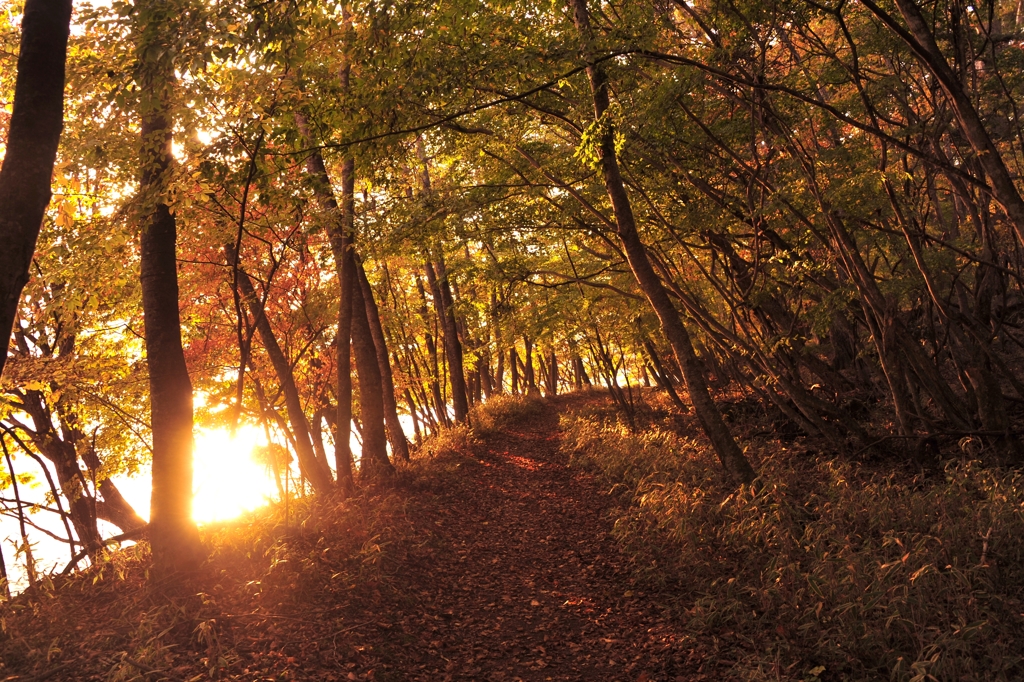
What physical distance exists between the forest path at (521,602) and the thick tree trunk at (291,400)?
8.18 ft

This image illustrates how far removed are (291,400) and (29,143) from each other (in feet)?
24.6

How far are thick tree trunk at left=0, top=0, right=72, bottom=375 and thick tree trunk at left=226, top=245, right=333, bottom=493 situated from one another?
6146mm

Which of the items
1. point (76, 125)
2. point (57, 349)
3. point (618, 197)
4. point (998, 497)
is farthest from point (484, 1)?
point (998, 497)

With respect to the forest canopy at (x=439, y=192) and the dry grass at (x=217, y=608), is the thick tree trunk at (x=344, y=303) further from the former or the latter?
the dry grass at (x=217, y=608)

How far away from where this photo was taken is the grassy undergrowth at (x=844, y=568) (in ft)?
14.9

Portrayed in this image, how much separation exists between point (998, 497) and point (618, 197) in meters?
6.05

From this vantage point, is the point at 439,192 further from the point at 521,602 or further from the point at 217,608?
the point at 217,608

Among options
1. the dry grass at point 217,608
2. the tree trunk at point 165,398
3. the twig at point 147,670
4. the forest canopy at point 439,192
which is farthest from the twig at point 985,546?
the tree trunk at point 165,398

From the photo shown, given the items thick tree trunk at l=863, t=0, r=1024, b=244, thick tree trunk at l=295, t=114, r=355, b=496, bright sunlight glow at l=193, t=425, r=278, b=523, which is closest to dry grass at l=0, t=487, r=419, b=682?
thick tree trunk at l=295, t=114, r=355, b=496

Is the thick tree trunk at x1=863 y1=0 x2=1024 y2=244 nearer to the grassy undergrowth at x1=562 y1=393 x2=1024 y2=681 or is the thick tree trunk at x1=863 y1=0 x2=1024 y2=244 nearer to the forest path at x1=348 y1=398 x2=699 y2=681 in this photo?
the grassy undergrowth at x1=562 y1=393 x2=1024 y2=681

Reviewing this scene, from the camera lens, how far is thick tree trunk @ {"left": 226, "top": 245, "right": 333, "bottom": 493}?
1048 centimetres

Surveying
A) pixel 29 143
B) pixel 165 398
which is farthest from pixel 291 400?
pixel 29 143

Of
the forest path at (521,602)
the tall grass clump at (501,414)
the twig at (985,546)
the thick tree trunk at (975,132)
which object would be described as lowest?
the twig at (985,546)

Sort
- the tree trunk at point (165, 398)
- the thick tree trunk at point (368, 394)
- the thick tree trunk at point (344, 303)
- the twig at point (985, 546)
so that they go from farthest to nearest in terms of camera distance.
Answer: the thick tree trunk at point (368, 394) → the thick tree trunk at point (344, 303) → the tree trunk at point (165, 398) → the twig at point (985, 546)
